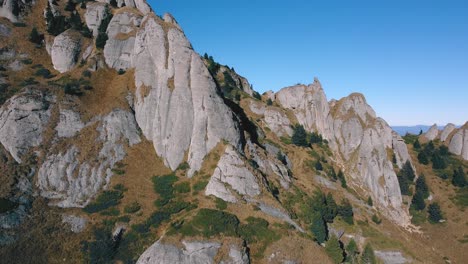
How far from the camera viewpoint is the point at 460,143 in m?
151

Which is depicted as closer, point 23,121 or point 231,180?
point 231,180

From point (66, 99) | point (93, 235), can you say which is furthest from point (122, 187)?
point (66, 99)

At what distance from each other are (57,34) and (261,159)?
7269 centimetres

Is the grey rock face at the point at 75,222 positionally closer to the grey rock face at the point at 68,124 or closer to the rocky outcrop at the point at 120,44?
the grey rock face at the point at 68,124

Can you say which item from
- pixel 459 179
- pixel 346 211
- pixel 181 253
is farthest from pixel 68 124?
pixel 459 179

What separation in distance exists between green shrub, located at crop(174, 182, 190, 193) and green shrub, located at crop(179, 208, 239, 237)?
9.53m

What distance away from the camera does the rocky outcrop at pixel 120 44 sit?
3580 inches

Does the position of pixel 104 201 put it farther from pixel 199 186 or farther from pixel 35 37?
pixel 35 37

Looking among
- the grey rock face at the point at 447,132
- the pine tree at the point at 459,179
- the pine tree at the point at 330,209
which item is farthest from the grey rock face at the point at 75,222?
the grey rock face at the point at 447,132

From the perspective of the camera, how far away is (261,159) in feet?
263

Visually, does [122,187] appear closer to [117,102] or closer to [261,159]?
[117,102]

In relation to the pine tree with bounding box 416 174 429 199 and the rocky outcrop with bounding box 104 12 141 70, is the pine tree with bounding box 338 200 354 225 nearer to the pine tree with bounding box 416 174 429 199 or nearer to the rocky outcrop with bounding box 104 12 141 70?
the pine tree with bounding box 416 174 429 199

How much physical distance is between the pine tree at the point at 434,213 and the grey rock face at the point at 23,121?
113248 mm

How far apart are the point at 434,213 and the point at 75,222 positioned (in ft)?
340
